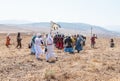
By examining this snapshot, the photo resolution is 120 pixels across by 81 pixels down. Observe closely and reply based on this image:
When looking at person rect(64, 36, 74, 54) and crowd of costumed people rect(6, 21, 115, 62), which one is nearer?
crowd of costumed people rect(6, 21, 115, 62)

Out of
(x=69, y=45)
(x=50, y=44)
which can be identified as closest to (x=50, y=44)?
(x=50, y=44)

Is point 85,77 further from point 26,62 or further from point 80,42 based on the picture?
point 80,42

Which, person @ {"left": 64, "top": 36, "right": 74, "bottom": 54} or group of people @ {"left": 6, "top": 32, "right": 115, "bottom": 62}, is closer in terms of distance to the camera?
group of people @ {"left": 6, "top": 32, "right": 115, "bottom": 62}

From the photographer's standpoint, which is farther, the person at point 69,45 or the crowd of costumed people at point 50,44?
the person at point 69,45

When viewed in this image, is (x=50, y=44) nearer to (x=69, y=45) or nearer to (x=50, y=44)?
(x=50, y=44)

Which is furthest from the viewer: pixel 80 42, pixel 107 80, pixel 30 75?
pixel 80 42

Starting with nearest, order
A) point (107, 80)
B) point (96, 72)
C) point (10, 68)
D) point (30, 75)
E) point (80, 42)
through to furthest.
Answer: point (107, 80)
point (30, 75)
point (96, 72)
point (10, 68)
point (80, 42)

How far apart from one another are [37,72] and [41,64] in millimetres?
3175

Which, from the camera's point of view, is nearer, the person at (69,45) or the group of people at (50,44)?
the group of people at (50,44)

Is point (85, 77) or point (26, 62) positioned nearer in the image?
point (85, 77)

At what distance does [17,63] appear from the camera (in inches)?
768

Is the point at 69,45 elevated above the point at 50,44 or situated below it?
below

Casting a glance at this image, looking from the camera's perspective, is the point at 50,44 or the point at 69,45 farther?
the point at 69,45

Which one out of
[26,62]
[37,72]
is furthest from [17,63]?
[37,72]
